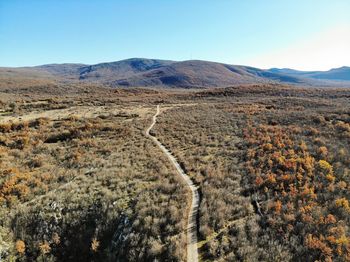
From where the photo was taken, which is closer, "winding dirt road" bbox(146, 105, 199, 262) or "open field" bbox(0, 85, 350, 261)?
"winding dirt road" bbox(146, 105, 199, 262)

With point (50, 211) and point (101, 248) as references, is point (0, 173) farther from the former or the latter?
point (101, 248)

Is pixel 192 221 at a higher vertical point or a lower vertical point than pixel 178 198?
lower

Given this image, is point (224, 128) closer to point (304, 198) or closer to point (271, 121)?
point (271, 121)

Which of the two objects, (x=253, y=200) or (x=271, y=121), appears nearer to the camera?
(x=253, y=200)

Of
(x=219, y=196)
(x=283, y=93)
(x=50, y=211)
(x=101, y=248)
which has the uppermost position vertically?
(x=283, y=93)

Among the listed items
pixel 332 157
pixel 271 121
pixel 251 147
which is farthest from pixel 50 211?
pixel 271 121

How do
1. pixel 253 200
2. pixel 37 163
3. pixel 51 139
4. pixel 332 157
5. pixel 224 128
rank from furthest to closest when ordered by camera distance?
Answer: 1. pixel 224 128
2. pixel 51 139
3. pixel 37 163
4. pixel 332 157
5. pixel 253 200

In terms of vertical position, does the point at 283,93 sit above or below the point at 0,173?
above

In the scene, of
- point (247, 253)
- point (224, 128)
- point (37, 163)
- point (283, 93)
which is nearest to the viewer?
point (247, 253)

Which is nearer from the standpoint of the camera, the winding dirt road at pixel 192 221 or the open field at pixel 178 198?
the winding dirt road at pixel 192 221

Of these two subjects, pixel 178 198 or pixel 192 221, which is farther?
pixel 178 198
